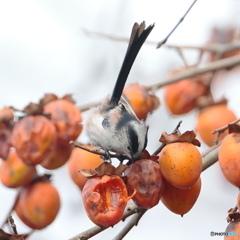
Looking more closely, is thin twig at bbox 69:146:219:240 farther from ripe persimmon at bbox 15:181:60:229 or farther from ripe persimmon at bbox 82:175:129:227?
ripe persimmon at bbox 15:181:60:229

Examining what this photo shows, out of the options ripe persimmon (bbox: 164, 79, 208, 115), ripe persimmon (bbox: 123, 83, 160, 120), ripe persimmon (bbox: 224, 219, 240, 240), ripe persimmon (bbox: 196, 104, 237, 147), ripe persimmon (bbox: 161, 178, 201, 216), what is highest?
ripe persimmon (bbox: 164, 79, 208, 115)

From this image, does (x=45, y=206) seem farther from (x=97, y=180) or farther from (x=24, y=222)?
(x=97, y=180)

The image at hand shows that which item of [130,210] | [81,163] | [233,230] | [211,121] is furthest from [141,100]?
[233,230]

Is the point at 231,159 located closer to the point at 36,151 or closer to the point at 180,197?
the point at 180,197

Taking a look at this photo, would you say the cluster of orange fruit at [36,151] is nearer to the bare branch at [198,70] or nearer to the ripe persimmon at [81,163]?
the ripe persimmon at [81,163]

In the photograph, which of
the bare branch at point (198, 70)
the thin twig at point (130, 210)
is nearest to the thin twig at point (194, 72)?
the bare branch at point (198, 70)

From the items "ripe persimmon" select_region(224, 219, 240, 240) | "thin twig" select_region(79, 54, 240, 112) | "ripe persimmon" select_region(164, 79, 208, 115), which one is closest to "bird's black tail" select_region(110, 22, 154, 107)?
"thin twig" select_region(79, 54, 240, 112)
